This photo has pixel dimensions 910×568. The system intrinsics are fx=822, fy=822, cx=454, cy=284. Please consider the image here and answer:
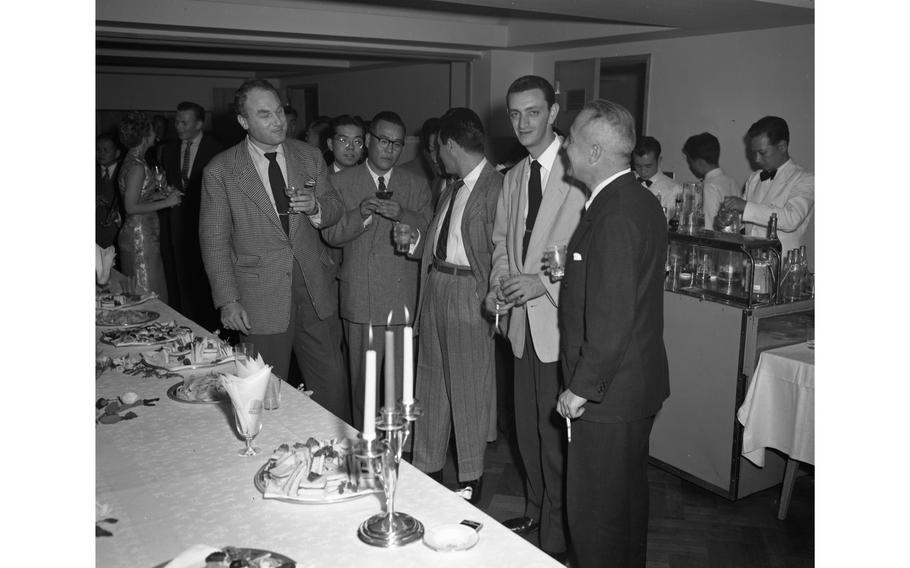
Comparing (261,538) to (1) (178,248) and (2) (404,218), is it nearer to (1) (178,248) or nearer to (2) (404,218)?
(2) (404,218)

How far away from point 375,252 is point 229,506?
2388mm

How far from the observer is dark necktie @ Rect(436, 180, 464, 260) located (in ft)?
Result: 11.6

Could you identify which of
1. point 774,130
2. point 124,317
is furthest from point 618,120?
point 774,130

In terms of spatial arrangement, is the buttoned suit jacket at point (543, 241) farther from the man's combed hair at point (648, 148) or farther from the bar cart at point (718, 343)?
the man's combed hair at point (648, 148)

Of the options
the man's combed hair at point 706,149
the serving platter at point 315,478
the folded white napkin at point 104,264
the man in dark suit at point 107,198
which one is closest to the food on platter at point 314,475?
the serving platter at point 315,478

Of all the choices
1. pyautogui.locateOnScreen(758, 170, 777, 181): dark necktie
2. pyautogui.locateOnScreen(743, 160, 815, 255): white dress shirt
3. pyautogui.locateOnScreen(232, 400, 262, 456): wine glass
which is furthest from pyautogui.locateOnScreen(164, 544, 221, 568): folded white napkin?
pyautogui.locateOnScreen(758, 170, 777, 181): dark necktie

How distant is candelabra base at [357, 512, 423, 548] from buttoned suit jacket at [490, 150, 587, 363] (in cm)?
151

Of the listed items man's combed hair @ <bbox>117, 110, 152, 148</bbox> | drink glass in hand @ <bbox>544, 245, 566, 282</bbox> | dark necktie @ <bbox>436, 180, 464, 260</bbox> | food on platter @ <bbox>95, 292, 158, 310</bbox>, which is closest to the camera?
drink glass in hand @ <bbox>544, 245, 566, 282</bbox>

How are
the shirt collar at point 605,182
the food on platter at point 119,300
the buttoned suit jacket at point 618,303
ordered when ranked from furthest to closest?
1. the food on platter at point 119,300
2. the shirt collar at point 605,182
3. the buttoned suit jacket at point 618,303

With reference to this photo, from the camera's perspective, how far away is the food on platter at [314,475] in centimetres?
169

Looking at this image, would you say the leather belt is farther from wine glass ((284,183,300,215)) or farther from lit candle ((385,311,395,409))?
lit candle ((385,311,395,409))

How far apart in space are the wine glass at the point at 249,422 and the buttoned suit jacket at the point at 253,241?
4.77 feet

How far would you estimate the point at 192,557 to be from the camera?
4.59ft
